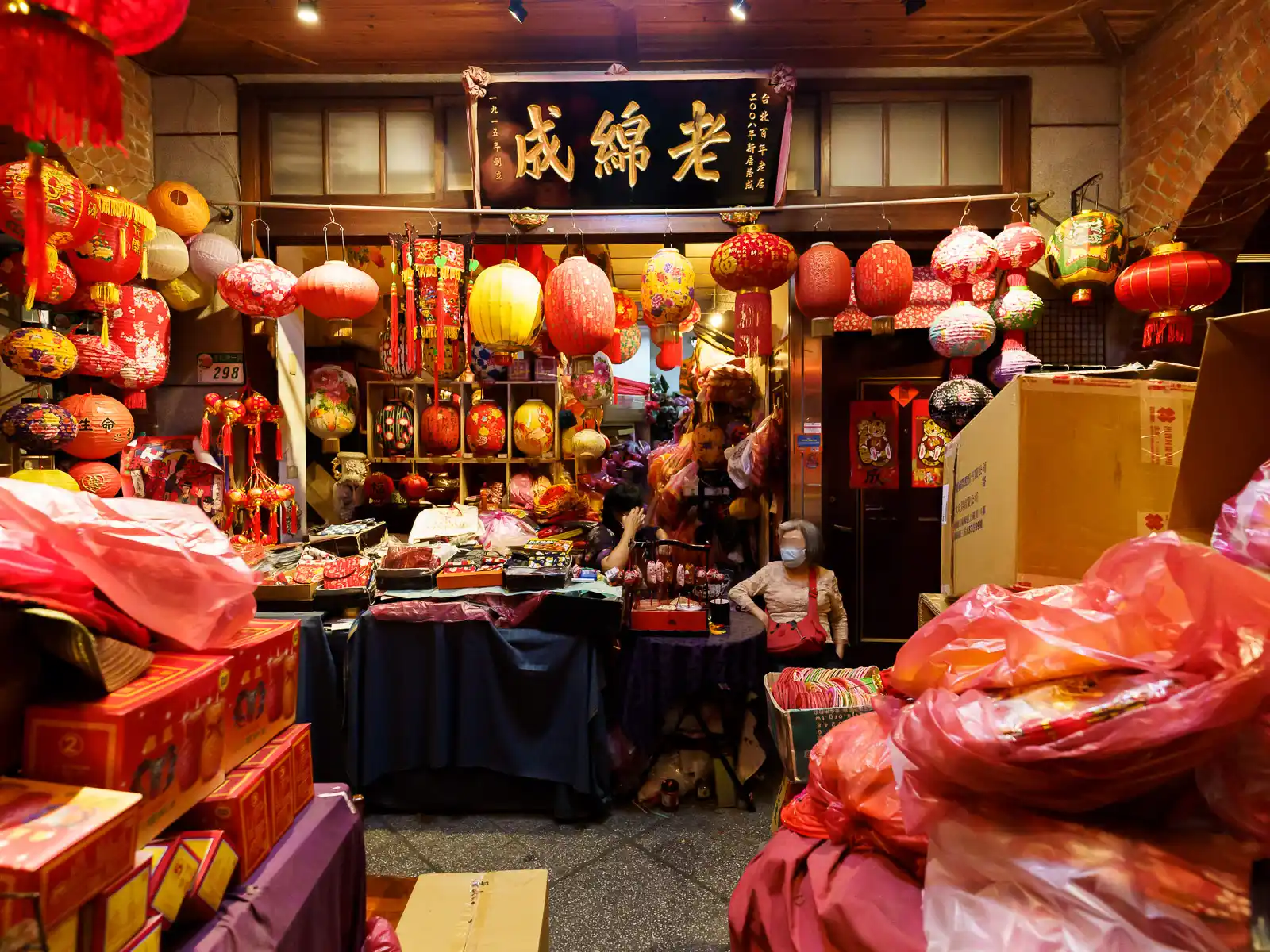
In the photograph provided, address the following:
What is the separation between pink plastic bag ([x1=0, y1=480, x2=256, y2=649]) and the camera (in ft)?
Result: 3.37

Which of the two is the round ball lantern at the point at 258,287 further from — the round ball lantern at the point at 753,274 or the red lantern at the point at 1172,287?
the red lantern at the point at 1172,287

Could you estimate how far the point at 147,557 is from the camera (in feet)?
3.53

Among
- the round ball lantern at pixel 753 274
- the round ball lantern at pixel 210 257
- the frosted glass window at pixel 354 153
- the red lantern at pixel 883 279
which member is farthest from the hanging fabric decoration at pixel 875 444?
the round ball lantern at pixel 210 257

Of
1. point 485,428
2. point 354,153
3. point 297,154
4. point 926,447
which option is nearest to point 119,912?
point 485,428

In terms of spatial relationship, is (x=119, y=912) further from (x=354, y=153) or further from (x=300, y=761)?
(x=354, y=153)

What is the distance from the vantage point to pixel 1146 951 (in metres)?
0.70

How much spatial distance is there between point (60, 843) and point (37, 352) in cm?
314

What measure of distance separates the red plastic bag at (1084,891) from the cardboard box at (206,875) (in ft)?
3.61

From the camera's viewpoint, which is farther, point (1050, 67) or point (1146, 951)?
point (1050, 67)

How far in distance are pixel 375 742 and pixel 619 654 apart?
1208mm

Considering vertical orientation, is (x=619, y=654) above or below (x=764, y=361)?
below

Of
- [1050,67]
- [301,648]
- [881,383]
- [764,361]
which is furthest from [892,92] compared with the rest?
[301,648]

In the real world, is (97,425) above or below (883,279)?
below

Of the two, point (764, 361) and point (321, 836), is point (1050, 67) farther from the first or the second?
point (321, 836)
